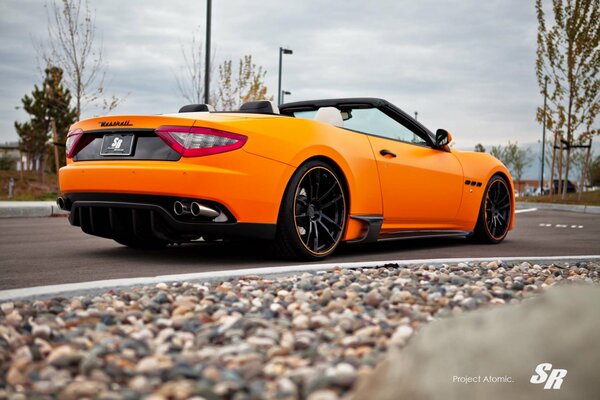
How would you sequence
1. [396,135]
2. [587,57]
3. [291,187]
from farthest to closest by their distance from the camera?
1. [587,57]
2. [396,135]
3. [291,187]

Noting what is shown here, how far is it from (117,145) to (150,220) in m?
0.70

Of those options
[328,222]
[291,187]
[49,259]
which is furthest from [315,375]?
[49,259]

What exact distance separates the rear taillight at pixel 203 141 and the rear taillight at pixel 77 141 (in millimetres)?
992

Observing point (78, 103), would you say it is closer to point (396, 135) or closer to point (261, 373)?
point (396, 135)

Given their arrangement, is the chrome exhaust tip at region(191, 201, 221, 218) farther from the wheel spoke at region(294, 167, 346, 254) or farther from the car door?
the car door

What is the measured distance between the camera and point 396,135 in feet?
21.6

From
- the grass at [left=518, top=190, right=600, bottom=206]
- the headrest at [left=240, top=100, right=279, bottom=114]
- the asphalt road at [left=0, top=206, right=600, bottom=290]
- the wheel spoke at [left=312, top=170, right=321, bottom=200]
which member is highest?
the headrest at [left=240, top=100, right=279, bottom=114]

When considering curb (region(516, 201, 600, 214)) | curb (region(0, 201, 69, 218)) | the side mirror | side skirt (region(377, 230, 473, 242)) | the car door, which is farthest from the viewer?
curb (region(516, 201, 600, 214))

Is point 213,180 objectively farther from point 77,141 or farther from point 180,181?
point 77,141

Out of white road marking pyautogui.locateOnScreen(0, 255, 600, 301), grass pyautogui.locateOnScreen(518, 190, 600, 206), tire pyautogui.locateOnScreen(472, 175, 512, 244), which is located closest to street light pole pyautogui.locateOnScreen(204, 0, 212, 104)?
tire pyautogui.locateOnScreen(472, 175, 512, 244)

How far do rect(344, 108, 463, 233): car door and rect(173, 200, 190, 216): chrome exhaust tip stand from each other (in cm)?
193

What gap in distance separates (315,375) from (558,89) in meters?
25.3

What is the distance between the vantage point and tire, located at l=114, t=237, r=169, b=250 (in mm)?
6223
